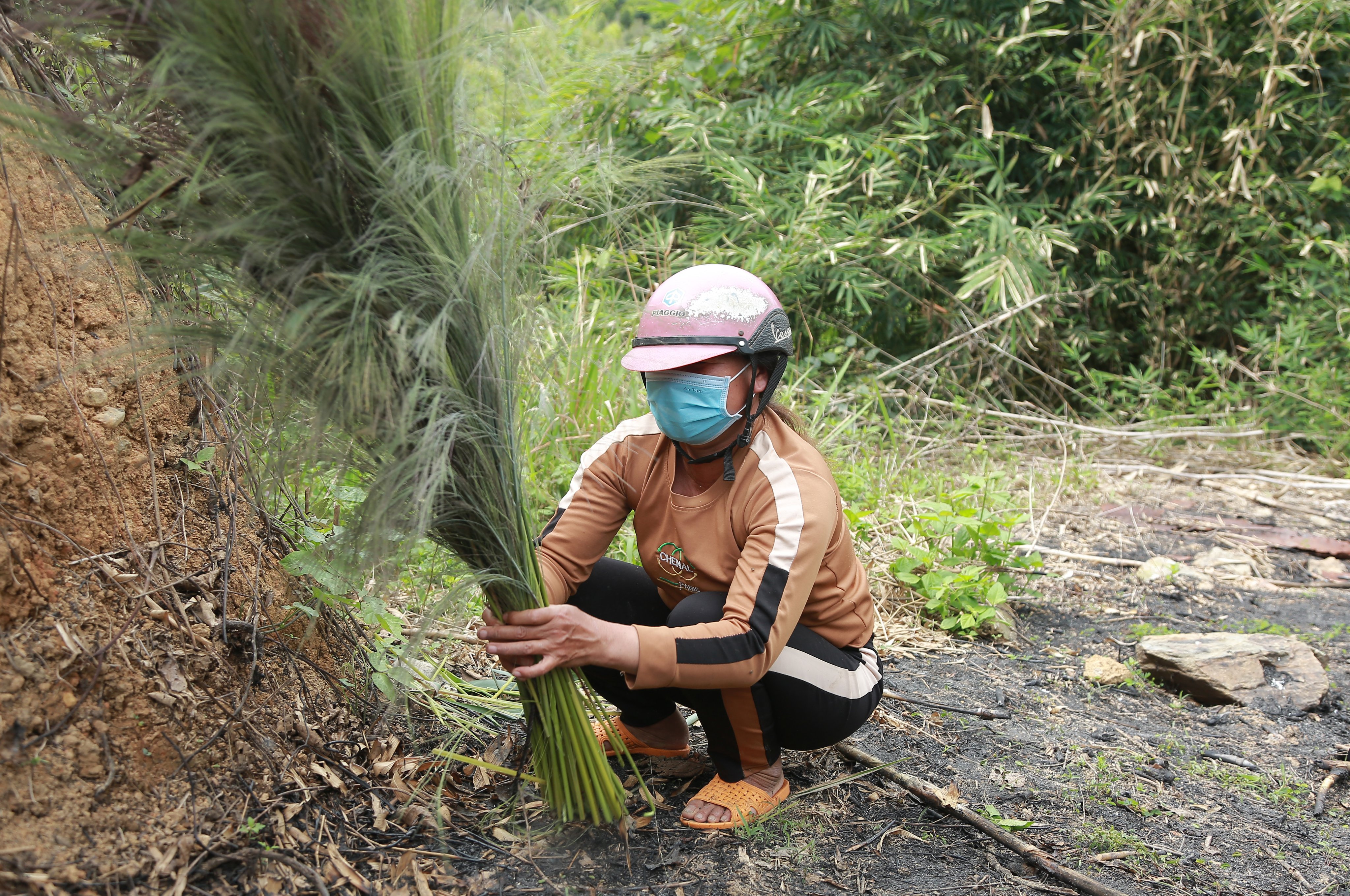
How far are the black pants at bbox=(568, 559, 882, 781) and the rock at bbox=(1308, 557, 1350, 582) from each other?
10.2ft

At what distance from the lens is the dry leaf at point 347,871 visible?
5.37ft

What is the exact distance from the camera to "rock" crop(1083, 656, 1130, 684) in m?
3.07

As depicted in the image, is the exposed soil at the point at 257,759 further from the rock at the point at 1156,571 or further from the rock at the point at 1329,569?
the rock at the point at 1329,569

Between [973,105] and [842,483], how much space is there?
3.09 m

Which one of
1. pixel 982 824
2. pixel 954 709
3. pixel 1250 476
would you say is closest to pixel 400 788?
pixel 982 824

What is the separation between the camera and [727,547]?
79.4 inches

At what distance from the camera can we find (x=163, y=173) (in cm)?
138

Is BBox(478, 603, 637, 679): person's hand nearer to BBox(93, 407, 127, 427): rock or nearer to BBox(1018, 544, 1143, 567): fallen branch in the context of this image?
BBox(93, 407, 127, 427): rock

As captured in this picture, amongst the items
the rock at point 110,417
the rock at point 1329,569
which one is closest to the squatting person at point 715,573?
the rock at point 110,417

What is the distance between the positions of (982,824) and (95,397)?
2.03 meters

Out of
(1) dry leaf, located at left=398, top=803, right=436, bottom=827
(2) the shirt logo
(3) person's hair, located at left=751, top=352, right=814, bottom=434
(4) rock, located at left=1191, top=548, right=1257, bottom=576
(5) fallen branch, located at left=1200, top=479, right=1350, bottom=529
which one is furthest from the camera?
(5) fallen branch, located at left=1200, top=479, right=1350, bottom=529

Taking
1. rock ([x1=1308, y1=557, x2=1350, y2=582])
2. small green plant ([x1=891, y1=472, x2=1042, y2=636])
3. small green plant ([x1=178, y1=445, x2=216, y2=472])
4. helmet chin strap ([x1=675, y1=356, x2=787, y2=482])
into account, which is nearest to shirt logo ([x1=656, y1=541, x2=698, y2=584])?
helmet chin strap ([x1=675, y1=356, x2=787, y2=482])

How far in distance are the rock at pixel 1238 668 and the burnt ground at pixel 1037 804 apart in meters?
0.06

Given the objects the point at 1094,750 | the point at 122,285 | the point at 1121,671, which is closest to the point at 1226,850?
the point at 1094,750
